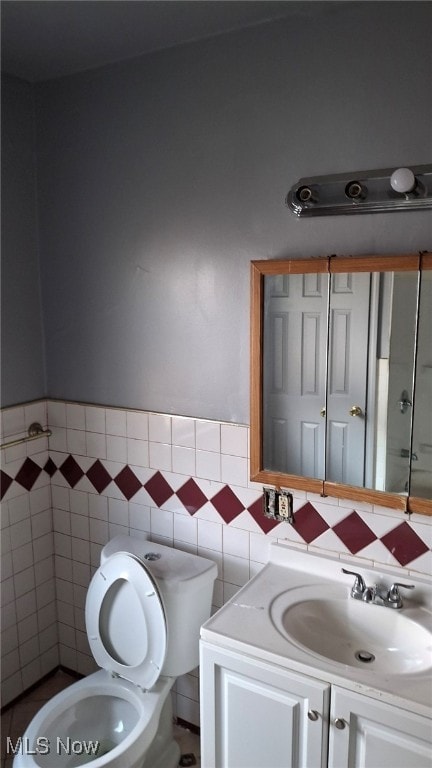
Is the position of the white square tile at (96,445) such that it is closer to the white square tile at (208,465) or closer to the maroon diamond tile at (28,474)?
the maroon diamond tile at (28,474)

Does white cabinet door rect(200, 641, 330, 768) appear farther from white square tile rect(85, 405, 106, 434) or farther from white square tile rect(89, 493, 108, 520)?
white square tile rect(85, 405, 106, 434)

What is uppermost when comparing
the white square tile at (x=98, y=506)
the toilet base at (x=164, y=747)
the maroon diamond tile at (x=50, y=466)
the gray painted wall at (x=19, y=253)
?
the gray painted wall at (x=19, y=253)

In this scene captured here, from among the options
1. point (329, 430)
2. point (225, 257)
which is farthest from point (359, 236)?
point (329, 430)

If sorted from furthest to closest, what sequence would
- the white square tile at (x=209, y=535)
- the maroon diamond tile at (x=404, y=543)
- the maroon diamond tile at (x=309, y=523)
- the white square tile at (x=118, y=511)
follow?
the white square tile at (x=118, y=511)
the white square tile at (x=209, y=535)
the maroon diamond tile at (x=309, y=523)
the maroon diamond tile at (x=404, y=543)

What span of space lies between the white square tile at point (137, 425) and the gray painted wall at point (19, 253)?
18.7 inches

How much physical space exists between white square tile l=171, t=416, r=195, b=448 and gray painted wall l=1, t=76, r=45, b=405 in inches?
27.1

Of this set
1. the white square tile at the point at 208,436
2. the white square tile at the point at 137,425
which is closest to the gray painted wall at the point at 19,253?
the white square tile at the point at 137,425

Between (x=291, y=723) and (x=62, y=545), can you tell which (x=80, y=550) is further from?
(x=291, y=723)

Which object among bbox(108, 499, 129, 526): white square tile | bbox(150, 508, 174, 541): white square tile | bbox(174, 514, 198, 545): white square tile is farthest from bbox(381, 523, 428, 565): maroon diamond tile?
bbox(108, 499, 129, 526): white square tile

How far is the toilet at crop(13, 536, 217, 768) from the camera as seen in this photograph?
70.9 inches

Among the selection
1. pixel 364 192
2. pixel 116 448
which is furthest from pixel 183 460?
pixel 364 192

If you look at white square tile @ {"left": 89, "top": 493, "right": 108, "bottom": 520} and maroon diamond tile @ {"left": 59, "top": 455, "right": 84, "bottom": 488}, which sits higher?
maroon diamond tile @ {"left": 59, "top": 455, "right": 84, "bottom": 488}

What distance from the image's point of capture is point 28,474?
233 cm

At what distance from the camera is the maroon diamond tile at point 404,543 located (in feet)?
5.39
